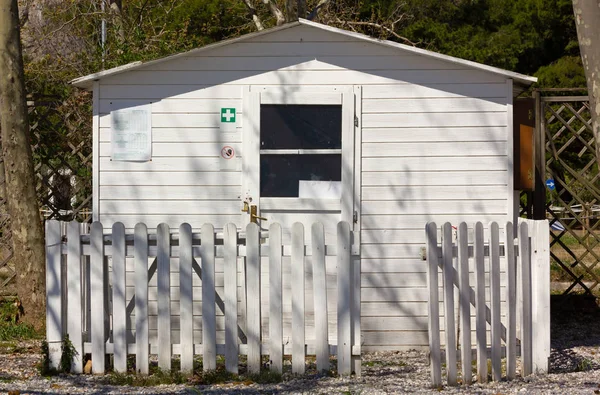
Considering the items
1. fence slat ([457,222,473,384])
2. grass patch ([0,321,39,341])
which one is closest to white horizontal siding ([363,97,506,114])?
fence slat ([457,222,473,384])

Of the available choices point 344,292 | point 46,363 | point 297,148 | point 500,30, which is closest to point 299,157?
point 297,148

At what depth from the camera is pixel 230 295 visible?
19.4 feet

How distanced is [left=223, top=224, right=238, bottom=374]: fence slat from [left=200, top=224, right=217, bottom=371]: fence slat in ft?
0.30

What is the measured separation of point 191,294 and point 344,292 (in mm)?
1106

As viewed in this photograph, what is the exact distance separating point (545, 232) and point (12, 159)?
490cm

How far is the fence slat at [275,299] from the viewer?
5844mm

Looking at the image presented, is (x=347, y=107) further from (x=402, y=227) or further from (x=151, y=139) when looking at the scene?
(x=151, y=139)

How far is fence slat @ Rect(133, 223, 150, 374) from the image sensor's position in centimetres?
588

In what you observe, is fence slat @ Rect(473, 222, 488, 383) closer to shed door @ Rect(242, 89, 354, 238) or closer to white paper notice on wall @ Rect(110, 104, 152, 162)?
shed door @ Rect(242, 89, 354, 238)

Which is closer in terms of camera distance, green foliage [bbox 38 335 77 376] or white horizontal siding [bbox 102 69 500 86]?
green foliage [bbox 38 335 77 376]

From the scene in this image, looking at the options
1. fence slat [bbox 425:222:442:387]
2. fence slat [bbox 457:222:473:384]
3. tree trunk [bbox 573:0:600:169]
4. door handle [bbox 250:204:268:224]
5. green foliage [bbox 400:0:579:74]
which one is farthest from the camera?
green foliage [bbox 400:0:579:74]

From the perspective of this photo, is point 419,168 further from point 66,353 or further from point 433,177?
point 66,353

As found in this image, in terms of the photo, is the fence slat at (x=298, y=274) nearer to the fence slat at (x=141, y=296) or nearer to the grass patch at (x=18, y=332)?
the fence slat at (x=141, y=296)

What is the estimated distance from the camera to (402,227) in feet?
23.7
